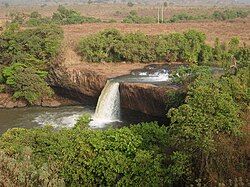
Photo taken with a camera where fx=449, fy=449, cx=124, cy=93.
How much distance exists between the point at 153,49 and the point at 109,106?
7749 millimetres

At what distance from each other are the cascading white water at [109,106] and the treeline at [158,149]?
8219 mm

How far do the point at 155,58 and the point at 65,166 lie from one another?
17472mm

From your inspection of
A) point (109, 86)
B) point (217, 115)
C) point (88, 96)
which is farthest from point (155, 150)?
point (88, 96)

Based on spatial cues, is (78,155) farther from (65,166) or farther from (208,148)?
(208,148)

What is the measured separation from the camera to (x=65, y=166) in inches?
491

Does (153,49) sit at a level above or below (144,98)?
above

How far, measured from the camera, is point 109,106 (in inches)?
888

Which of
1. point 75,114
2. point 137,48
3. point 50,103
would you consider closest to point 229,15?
point 137,48

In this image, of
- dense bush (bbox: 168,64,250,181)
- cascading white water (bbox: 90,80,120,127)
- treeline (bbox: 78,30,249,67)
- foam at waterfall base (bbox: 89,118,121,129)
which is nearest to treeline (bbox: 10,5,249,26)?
treeline (bbox: 78,30,249,67)

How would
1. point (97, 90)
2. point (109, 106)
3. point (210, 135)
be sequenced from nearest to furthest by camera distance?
point (210, 135), point (109, 106), point (97, 90)

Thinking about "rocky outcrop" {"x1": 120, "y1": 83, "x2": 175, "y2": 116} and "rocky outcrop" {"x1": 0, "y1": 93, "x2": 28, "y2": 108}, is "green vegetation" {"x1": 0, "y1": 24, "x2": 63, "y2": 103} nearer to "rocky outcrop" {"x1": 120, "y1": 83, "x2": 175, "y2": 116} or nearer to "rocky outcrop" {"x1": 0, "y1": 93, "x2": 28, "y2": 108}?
"rocky outcrop" {"x1": 0, "y1": 93, "x2": 28, "y2": 108}

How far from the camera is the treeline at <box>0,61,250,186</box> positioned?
36.0 ft

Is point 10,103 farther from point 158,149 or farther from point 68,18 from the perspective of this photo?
point 68,18

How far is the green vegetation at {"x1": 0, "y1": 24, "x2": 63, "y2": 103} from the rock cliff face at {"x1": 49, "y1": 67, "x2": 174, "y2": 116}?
0.98 meters
